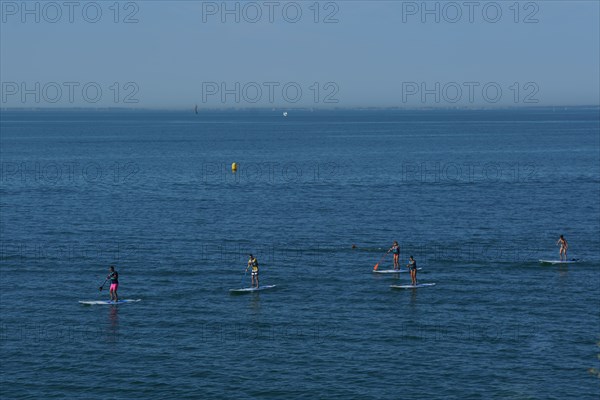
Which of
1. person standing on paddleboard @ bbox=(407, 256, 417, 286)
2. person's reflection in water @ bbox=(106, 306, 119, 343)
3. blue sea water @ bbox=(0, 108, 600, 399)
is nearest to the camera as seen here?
blue sea water @ bbox=(0, 108, 600, 399)

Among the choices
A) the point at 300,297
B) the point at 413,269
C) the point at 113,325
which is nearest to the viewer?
the point at 113,325

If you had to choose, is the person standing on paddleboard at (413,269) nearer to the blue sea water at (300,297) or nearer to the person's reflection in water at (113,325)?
the blue sea water at (300,297)

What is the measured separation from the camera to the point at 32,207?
3984 inches

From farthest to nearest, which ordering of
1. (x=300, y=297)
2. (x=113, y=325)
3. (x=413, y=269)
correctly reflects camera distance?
(x=413, y=269), (x=300, y=297), (x=113, y=325)

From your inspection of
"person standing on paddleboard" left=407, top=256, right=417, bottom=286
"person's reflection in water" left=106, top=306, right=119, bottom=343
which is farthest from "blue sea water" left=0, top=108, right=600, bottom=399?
"person standing on paddleboard" left=407, top=256, right=417, bottom=286

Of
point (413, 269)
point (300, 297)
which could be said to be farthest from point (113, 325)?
point (413, 269)

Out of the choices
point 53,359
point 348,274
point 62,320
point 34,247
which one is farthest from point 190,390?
point 34,247

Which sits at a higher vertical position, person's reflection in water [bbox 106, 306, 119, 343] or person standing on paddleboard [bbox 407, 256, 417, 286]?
person standing on paddleboard [bbox 407, 256, 417, 286]

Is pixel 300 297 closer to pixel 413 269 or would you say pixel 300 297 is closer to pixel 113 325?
pixel 413 269

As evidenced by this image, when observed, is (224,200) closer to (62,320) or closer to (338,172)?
(338,172)

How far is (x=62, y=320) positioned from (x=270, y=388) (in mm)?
17157

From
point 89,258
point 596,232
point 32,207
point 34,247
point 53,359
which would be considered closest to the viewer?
point 53,359

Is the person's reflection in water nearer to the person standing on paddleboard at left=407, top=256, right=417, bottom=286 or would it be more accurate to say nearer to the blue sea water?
the blue sea water

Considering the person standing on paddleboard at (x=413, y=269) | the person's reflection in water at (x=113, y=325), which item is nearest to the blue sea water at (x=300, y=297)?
the person's reflection in water at (x=113, y=325)
